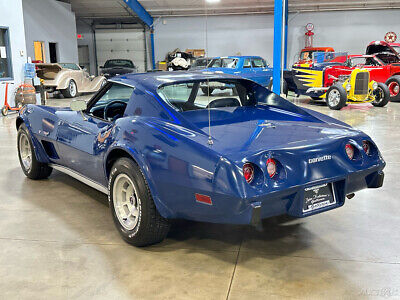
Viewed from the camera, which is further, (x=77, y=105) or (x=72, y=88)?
(x=72, y=88)

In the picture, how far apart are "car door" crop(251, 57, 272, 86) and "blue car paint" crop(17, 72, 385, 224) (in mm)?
12860

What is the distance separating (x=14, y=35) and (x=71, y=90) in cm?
431

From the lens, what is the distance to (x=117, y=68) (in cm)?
2180

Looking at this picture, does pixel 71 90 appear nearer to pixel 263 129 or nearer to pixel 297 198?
pixel 263 129

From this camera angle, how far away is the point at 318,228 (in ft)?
11.9

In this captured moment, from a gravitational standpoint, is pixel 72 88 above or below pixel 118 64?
below

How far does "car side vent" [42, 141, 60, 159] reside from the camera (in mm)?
4499

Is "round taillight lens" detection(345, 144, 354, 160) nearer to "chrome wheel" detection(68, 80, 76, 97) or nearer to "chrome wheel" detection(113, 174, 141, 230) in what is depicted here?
"chrome wheel" detection(113, 174, 141, 230)

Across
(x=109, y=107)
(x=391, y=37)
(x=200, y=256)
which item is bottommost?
(x=200, y=256)

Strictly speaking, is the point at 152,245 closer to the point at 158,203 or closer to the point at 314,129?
the point at 158,203

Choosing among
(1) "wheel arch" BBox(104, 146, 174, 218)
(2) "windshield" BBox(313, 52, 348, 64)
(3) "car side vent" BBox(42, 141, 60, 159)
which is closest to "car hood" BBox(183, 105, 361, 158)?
(1) "wheel arch" BBox(104, 146, 174, 218)

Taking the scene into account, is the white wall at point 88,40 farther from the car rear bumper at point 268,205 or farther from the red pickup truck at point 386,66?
the car rear bumper at point 268,205

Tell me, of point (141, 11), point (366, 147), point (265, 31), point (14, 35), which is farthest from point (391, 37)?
point (366, 147)

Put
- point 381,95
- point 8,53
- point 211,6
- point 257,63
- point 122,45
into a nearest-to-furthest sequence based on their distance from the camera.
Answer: point 8,53
point 381,95
point 257,63
point 211,6
point 122,45
